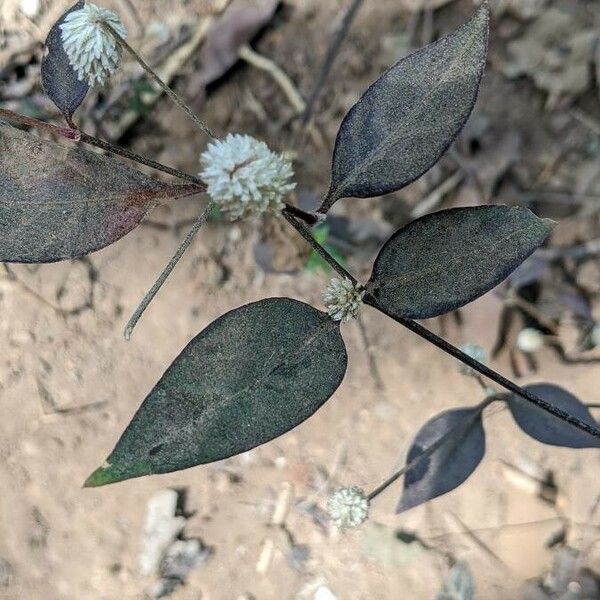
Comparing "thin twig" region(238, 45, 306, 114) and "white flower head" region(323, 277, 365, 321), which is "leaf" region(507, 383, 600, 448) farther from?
"thin twig" region(238, 45, 306, 114)

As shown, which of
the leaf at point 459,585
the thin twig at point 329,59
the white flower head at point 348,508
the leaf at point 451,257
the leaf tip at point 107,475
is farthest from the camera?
the thin twig at point 329,59

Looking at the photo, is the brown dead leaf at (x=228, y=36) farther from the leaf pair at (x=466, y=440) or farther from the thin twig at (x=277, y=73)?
the leaf pair at (x=466, y=440)

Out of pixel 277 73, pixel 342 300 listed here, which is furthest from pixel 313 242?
pixel 277 73

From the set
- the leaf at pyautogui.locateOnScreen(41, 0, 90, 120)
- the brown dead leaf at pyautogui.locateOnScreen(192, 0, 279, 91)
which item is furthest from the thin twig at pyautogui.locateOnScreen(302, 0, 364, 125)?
the leaf at pyautogui.locateOnScreen(41, 0, 90, 120)

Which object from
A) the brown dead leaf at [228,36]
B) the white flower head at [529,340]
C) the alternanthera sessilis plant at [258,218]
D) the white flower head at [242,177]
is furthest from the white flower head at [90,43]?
the white flower head at [529,340]

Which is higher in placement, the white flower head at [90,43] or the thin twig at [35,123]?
the white flower head at [90,43]

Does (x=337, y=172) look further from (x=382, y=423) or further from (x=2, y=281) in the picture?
(x=2, y=281)

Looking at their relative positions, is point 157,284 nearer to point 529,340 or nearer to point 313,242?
point 313,242
